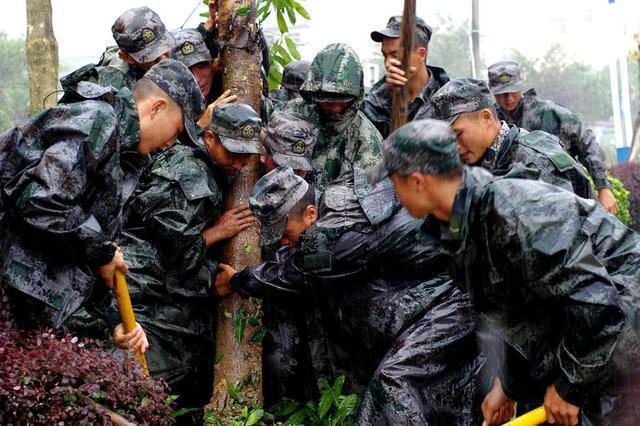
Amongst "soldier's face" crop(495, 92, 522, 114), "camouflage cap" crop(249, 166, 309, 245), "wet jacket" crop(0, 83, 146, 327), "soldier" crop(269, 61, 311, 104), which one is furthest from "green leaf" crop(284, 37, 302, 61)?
"soldier's face" crop(495, 92, 522, 114)

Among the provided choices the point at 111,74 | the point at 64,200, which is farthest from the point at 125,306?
the point at 111,74

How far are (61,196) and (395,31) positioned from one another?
3715 millimetres

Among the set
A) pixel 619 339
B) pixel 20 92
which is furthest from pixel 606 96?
pixel 619 339

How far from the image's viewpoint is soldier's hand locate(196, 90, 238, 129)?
6238 mm

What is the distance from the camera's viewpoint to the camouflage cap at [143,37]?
6621 mm

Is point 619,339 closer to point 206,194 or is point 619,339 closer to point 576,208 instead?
point 576,208

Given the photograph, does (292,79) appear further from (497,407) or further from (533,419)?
(533,419)

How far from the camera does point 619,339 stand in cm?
421

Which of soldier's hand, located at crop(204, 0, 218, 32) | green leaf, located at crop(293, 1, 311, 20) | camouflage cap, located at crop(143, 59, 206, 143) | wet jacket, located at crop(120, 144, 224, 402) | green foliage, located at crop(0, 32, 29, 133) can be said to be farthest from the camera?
green foliage, located at crop(0, 32, 29, 133)

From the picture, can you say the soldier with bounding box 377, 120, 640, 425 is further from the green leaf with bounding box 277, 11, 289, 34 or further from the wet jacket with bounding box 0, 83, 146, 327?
the green leaf with bounding box 277, 11, 289, 34

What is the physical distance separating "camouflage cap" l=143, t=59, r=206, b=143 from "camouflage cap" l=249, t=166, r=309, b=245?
500mm

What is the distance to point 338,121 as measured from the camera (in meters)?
6.71

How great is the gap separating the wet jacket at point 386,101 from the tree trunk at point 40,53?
2933mm

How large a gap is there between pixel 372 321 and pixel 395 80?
1841 millimetres
